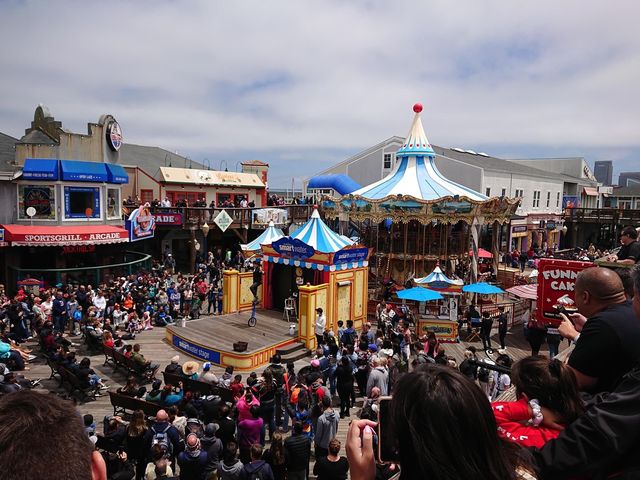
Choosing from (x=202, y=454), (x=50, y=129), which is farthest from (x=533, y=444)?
(x=50, y=129)

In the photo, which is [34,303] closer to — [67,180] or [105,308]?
[105,308]

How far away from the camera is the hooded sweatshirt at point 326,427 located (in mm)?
7016

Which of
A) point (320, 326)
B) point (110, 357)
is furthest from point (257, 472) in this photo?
point (110, 357)

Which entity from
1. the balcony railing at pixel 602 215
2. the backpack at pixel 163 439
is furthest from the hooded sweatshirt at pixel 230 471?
the balcony railing at pixel 602 215

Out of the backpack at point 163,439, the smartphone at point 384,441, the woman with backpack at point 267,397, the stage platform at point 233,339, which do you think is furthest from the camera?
the stage platform at point 233,339

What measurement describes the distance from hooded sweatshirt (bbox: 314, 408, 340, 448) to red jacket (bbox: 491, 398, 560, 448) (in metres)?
4.82

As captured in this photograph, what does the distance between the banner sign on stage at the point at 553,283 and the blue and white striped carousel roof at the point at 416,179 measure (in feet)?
39.9

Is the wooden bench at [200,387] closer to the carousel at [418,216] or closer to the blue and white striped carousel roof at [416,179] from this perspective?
the carousel at [418,216]

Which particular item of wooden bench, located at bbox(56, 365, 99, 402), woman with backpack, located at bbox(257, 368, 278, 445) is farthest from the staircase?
wooden bench, located at bbox(56, 365, 99, 402)

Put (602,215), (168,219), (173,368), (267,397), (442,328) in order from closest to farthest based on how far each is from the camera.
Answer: (267,397) → (173,368) → (442,328) → (168,219) → (602,215)

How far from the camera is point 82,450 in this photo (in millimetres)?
1493

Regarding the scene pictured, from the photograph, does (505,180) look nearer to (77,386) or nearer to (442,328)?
(442,328)

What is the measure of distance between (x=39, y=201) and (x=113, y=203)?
3.50 metres

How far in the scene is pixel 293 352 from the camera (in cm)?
1373
